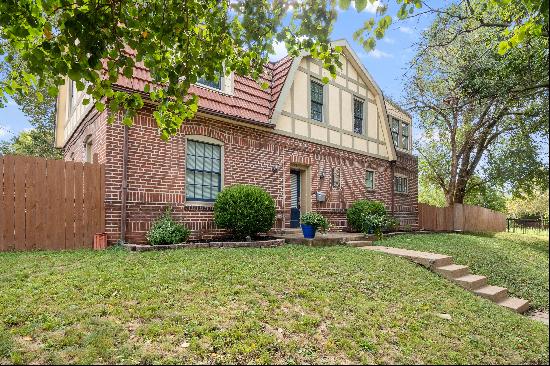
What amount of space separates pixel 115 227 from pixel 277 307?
5.70m

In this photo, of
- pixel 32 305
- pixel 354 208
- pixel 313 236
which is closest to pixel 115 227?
pixel 32 305

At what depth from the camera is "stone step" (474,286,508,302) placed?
6.48 meters

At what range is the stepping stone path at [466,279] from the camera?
634 cm

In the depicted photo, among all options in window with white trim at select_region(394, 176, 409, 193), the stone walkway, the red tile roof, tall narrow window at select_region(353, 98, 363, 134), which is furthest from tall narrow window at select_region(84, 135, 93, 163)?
window with white trim at select_region(394, 176, 409, 193)

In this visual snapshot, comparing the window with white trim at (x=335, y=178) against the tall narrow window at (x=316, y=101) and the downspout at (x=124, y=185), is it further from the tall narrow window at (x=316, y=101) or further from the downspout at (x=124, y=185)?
the downspout at (x=124, y=185)

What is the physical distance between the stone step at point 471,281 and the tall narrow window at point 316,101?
8.06 m

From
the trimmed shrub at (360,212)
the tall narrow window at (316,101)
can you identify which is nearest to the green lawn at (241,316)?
the trimmed shrub at (360,212)

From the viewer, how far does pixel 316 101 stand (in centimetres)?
1373

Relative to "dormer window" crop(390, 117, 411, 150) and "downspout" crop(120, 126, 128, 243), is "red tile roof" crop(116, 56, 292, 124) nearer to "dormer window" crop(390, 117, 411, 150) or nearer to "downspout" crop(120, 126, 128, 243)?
"downspout" crop(120, 126, 128, 243)

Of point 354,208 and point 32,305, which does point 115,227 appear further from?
point 354,208

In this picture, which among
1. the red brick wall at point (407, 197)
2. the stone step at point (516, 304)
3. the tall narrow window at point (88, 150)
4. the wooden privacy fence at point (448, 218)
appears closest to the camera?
the stone step at point (516, 304)

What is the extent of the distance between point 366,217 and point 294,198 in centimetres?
267

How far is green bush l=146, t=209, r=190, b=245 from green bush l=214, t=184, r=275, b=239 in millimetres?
1025

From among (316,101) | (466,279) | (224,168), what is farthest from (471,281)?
(316,101)
